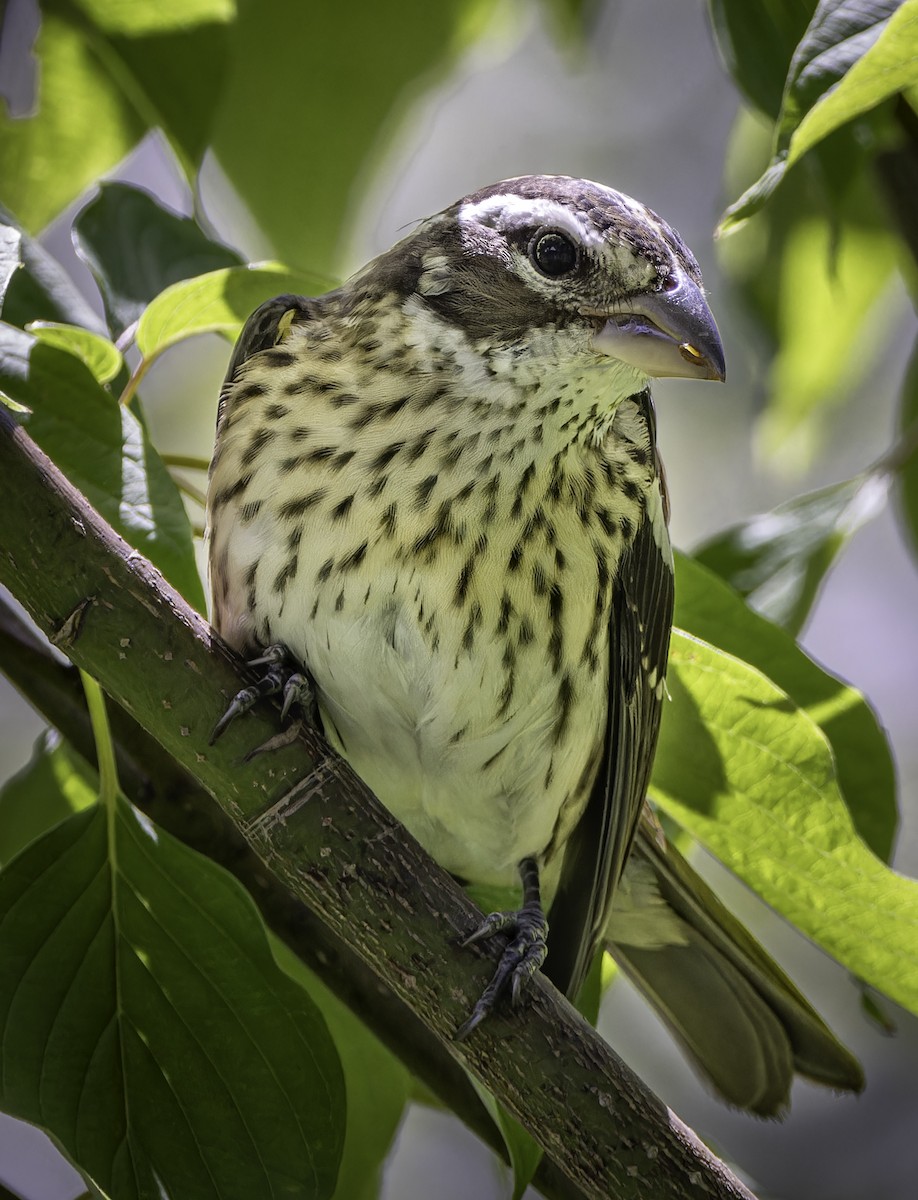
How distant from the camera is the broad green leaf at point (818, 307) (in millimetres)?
2307

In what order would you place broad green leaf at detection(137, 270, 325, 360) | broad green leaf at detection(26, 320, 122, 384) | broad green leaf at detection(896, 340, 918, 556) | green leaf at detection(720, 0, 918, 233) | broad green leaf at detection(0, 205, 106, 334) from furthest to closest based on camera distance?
broad green leaf at detection(896, 340, 918, 556), broad green leaf at detection(0, 205, 106, 334), broad green leaf at detection(137, 270, 325, 360), broad green leaf at detection(26, 320, 122, 384), green leaf at detection(720, 0, 918, 233)

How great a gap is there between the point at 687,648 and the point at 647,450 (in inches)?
18.3

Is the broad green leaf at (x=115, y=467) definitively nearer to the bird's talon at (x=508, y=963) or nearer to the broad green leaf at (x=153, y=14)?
the bird's talon at (x=508, y=963)

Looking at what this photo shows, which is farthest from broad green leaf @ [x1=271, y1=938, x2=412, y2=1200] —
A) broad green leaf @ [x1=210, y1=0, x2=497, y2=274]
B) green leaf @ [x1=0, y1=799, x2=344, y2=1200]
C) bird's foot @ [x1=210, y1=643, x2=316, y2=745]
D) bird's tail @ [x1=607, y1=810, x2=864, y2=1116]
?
broad green leaf @ [x1=210, y1=0, x2=497, y2=274]

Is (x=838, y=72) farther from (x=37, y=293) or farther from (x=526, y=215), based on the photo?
(x=37, y=293)

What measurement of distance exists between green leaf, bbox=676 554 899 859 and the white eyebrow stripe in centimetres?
41

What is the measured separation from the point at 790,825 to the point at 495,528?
0.53 m

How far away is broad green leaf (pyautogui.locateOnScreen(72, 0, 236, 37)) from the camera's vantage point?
186 centimetres

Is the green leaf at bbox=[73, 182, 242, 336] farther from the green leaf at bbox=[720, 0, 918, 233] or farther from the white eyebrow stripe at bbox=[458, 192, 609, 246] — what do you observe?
the green leaf at bbox=[720, 0, 918, 233]

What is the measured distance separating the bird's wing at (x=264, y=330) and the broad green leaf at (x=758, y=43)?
643 millimetres

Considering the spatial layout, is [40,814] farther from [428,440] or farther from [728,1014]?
[728,1014]

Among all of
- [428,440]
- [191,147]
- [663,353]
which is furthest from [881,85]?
[191,147]

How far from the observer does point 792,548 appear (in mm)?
2068

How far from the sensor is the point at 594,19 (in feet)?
7.55
